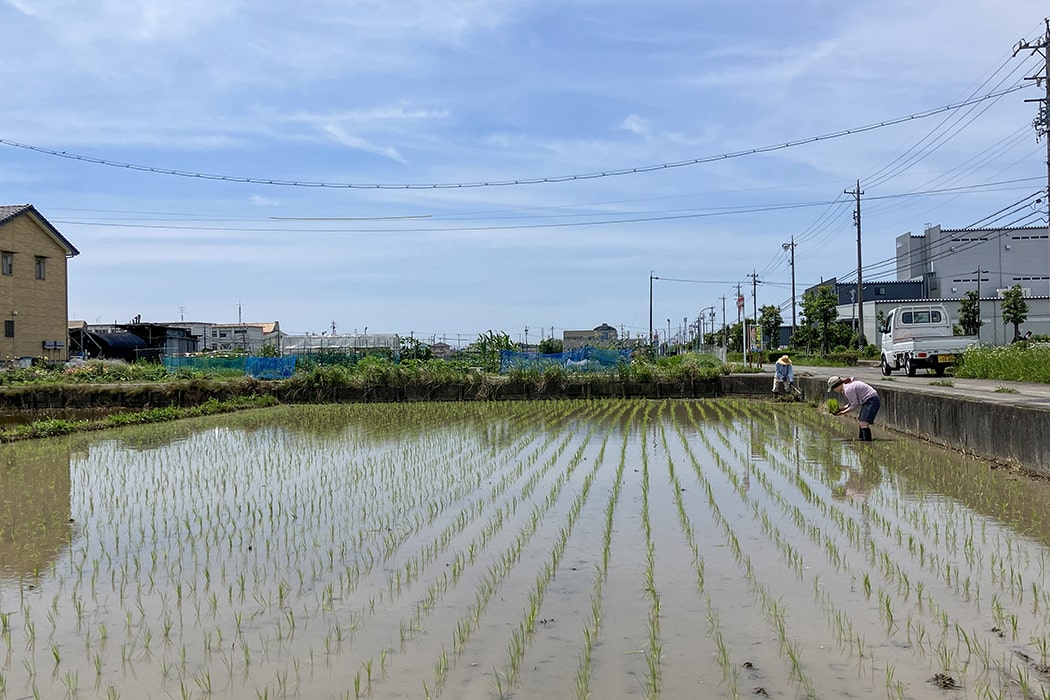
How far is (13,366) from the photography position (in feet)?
96.3

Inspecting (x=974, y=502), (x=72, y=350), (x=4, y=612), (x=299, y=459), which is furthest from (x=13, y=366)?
(x=974, y=502)

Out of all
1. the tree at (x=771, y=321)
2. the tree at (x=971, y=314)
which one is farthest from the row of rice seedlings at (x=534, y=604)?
the tree at (x=771, y=321)

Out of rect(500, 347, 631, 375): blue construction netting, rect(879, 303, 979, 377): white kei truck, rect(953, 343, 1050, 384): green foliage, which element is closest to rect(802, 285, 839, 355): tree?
rect(879, 303, 979, 377): white kei truck

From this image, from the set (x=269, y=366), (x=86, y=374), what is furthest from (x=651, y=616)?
Answer: (x=86, y=374)

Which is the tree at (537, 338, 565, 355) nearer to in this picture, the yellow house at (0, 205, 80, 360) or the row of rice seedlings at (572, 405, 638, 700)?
the yellow house at (0, 205, 80, 360)

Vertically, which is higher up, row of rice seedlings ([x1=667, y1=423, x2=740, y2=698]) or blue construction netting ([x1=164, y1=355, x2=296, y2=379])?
blue construction netting ([x1=164, y1=355, x2=296, y2=379])

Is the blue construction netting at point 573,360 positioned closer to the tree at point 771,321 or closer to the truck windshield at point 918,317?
the truck windshield at point 918,317

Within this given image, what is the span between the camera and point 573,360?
26656mm

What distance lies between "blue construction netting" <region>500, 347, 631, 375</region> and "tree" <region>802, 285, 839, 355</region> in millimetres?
22646

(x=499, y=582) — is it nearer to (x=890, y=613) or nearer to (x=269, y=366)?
(x=890, y=613)

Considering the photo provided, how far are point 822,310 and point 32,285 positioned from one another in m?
37.2

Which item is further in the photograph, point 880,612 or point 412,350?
point 412,350

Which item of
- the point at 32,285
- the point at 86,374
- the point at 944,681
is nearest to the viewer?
the point at 944,681

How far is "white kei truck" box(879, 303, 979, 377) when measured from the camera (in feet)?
72.9
